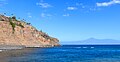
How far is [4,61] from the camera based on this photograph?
3150 inches

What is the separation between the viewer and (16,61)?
3201 inches

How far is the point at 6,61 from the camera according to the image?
80.1 m

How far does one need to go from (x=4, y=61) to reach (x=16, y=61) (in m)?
3.19

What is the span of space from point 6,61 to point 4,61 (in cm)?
51

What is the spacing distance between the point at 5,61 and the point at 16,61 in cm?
296

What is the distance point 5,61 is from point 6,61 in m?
0.27

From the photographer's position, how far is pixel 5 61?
80000 millimetres

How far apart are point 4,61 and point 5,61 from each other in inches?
10.1
